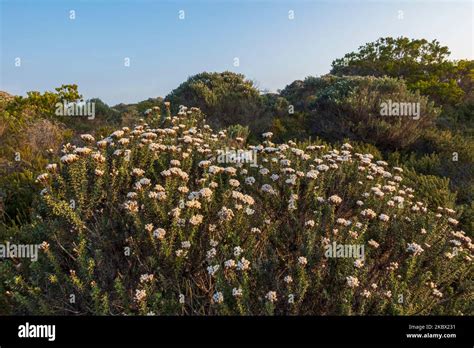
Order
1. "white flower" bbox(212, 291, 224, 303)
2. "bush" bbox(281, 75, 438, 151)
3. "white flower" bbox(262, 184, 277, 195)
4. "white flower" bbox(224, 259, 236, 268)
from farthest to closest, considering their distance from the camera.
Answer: "bush" bbox(281, 75, 438, 151) < "white flower" bbox(262, 184, 277, 195) < "white flower" bbox(224, 259, 236, 268) < "white flower" bbox(212, 291, 224, 303)

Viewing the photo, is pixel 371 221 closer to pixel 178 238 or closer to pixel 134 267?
pixel 178 238

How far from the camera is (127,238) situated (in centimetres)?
315

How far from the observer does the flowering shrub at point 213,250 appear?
2.88m

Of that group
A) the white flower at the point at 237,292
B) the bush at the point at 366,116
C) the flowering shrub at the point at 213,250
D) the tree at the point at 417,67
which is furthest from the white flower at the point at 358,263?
the tree at the point at 417,67

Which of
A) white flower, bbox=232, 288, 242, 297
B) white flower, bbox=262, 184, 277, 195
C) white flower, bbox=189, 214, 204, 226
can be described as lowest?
white flower, bbox=232, 288, 242, 297

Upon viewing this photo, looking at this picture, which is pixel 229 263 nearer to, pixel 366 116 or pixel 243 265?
pixel 243 265

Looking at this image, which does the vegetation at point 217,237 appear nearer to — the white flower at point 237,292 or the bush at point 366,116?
the white flower at point 237,292

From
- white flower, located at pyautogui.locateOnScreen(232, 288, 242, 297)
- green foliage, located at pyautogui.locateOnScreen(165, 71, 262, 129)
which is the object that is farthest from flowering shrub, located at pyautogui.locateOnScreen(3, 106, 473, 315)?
green foliage, located at pyautogui.locateOnScreen(165, 71, 262, 129)

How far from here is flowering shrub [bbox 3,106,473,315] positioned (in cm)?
288

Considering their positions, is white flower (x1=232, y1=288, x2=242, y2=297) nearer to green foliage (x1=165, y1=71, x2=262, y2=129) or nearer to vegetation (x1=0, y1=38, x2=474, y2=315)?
vegetation (x1=0, y1=38, x2=474, y2=315)

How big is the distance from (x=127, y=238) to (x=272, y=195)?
5.09ft

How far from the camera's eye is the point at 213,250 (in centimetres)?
295
